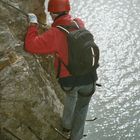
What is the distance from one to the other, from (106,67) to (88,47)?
34.5 ft

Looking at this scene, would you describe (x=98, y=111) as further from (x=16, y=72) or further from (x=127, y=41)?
(x=16, y=72)

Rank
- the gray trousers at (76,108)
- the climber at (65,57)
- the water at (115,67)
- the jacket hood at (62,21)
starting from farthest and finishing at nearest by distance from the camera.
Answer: the water at (115,67), the gray trousers at (76,108), the jacket hood at (62,21), the climber at (65,57)

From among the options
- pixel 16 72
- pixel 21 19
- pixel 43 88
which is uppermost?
pixel 21 19

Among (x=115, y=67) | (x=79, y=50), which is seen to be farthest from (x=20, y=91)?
(x=115, y=67)

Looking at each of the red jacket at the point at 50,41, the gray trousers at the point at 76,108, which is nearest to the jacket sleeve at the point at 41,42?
the red jacket at the point at 50,41

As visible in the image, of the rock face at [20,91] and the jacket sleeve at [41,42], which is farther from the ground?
the jacket sleeve at [41,42]

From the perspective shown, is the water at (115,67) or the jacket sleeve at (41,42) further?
the water at (115,67)

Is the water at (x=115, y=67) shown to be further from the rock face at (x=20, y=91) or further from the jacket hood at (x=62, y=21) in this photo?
the jacket hood at (x=62, y=21)

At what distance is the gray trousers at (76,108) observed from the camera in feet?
32.2

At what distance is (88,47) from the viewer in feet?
29.0

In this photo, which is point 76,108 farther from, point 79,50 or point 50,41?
point 50,41

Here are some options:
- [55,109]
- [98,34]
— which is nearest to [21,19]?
[55,109]

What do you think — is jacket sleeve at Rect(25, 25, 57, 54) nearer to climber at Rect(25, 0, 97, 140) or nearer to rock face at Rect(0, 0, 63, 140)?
climber at Rect(25, 0, 97, 140)

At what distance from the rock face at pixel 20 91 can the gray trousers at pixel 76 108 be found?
1.24 feet
